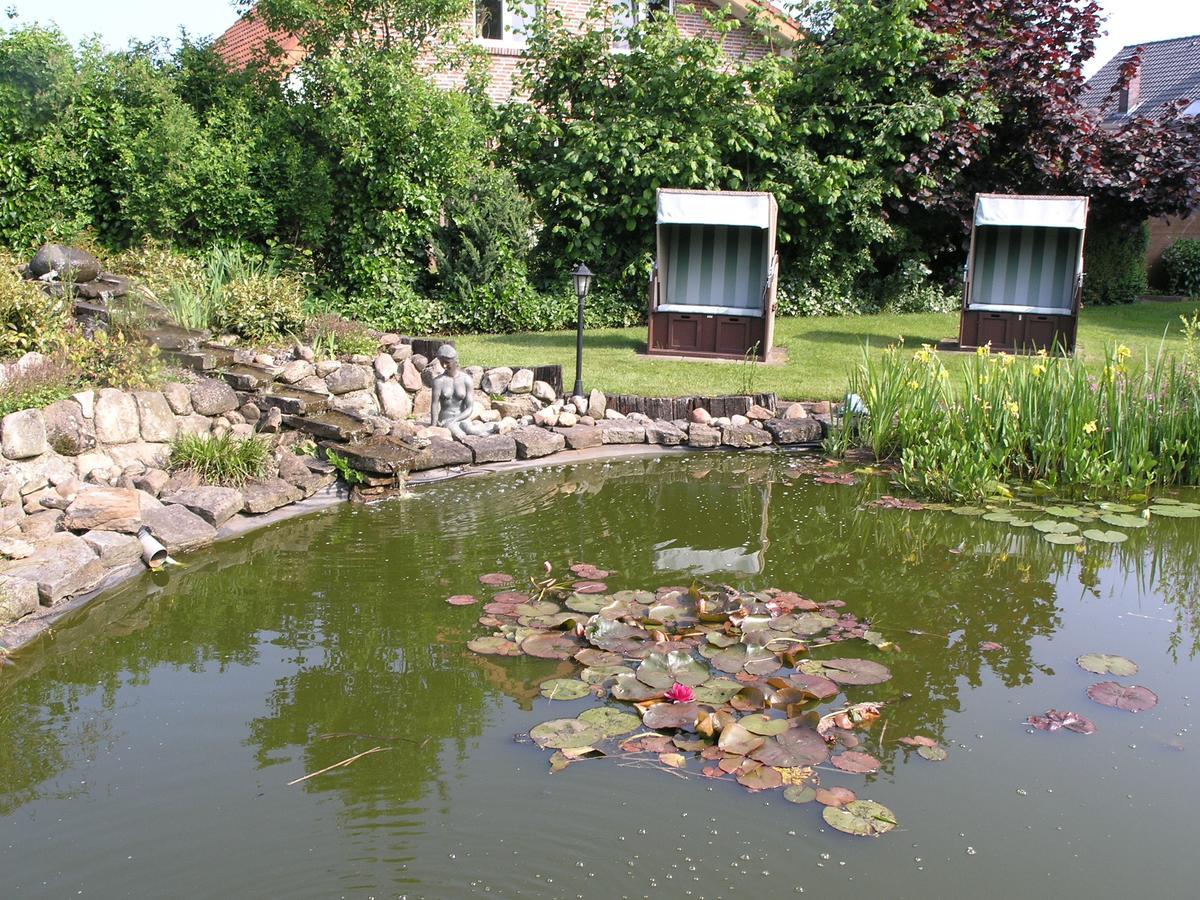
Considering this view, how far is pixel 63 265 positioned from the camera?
→ 948 cm

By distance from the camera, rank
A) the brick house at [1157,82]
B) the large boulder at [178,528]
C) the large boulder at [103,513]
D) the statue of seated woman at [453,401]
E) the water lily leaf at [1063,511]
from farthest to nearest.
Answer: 1. the brick house at [1157,82]
2. the statue of seated woman at [453,401]
3. the water lily leaf at [1063,511]
4. the large boulder at [178,528]
5. the large boulder at [103,513]

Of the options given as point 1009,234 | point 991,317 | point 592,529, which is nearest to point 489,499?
point 592,529

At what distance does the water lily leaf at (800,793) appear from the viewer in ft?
13.1

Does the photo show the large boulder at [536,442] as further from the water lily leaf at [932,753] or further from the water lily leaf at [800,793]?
the water lily leaf at [800,793]

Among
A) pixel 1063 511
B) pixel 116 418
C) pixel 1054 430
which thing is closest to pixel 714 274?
pixel 1054 430

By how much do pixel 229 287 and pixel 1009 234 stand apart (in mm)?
9025

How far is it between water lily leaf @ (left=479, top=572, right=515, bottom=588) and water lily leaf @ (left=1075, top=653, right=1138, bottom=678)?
304 cm

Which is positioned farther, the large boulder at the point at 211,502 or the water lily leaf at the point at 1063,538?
the large boulder at the point at 211,502

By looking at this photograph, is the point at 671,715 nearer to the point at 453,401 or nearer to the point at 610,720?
the point at 610,720

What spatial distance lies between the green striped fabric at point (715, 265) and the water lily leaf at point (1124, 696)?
8.15 m

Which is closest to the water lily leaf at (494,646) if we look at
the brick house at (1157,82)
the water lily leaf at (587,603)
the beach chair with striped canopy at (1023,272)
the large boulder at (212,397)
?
the water lily leaf at (587,603)

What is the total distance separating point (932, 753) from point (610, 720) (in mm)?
1318

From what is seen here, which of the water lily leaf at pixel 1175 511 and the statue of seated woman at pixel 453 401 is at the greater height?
the statue of seated woman at pixel 453 401

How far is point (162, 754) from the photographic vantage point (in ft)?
14.3
